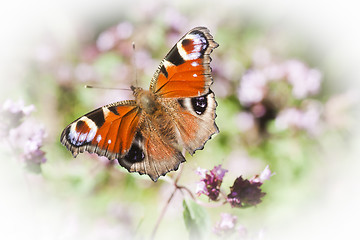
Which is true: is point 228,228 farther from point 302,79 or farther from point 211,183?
point 302,79

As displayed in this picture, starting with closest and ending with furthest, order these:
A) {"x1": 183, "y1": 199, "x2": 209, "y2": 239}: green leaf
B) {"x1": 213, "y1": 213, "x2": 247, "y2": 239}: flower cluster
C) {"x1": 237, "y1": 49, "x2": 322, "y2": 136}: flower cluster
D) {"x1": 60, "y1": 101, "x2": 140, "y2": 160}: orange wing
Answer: {"x1": 60, "y1": 101, "x2": 140, "y2": 160}: orange wing < {"x1": 183, "y1": 199, "x2": 209, "y2": 239}: green leaf < {"x1": 213, "y1": 213, "x2": 247, "y2": 239}: flower cluster < {"x1": 237, "y1": 49, "x2": 322, "y2": 136}: flower cluster

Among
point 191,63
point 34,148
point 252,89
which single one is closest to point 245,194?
point 191,63

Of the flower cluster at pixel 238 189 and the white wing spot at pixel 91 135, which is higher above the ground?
the white wing spot at pixel 91 135

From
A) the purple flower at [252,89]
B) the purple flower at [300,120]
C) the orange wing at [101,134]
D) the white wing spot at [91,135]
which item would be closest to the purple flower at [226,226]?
the orange wing at [101,134]

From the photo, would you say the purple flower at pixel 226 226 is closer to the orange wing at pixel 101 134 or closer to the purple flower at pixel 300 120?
the orange wing at pixel 101 134

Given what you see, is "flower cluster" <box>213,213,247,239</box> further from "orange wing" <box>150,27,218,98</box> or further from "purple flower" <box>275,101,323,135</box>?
"purple flower" <box>275,101,323,135</box>

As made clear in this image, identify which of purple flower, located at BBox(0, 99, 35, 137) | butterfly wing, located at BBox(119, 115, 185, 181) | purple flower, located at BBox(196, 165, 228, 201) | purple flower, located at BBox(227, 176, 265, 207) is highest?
purple flower, located at BBox(0, 99, 35, 137)

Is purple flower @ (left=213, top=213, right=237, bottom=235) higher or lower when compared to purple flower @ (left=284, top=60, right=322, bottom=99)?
lower

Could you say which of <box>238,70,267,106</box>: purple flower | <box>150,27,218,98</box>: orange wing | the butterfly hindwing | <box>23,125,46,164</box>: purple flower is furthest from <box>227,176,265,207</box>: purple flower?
<box>238,70,267,106</box>: purple flower
